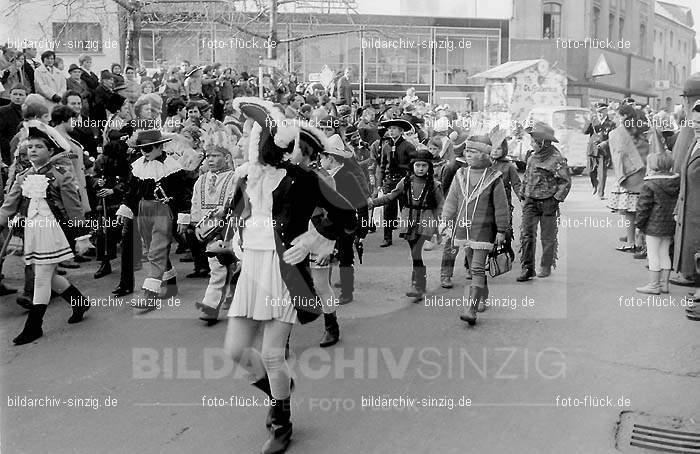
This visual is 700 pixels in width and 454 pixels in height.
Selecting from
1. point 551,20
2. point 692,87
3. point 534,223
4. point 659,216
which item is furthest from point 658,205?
point 551,20

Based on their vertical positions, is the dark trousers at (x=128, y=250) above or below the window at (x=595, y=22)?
below

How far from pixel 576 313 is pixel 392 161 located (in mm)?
3091

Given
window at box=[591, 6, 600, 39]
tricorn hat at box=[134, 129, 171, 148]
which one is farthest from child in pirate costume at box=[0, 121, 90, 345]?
window at box=[591, 6, 600, 39]

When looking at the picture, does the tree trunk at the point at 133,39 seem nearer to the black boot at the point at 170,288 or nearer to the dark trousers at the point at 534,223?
the black boot at the point at 170,288

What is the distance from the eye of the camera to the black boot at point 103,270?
870 centimetres

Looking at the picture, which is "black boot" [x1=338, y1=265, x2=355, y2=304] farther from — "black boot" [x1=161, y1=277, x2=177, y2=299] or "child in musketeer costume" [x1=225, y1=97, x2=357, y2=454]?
"child in musketeer costume" [x1=225, y1=97, x2=357, y2=454]

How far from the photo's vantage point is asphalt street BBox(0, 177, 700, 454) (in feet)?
14.4

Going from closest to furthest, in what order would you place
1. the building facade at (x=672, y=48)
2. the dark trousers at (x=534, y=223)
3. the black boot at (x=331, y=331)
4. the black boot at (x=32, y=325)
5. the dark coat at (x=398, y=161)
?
1. the black boot at (x=331, y=331)
2. the black boot at (x=32, y=325)
3. the dark trousers at (x=534, y=223)
4. the dark coat at (x=398, y=161)
5. the building facade at (x=672, y=48)

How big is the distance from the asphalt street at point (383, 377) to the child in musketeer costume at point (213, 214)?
0.86 ft

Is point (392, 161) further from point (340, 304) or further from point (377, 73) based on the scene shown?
point (377, 73)

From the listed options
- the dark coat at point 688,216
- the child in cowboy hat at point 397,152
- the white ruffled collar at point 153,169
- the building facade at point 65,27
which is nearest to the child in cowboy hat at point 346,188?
the child in cowboy hat at point 397,152

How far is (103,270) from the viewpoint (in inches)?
346

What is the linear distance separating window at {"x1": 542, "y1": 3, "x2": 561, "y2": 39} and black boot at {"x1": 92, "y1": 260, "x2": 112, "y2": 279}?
39.0 meters

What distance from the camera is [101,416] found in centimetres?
474
